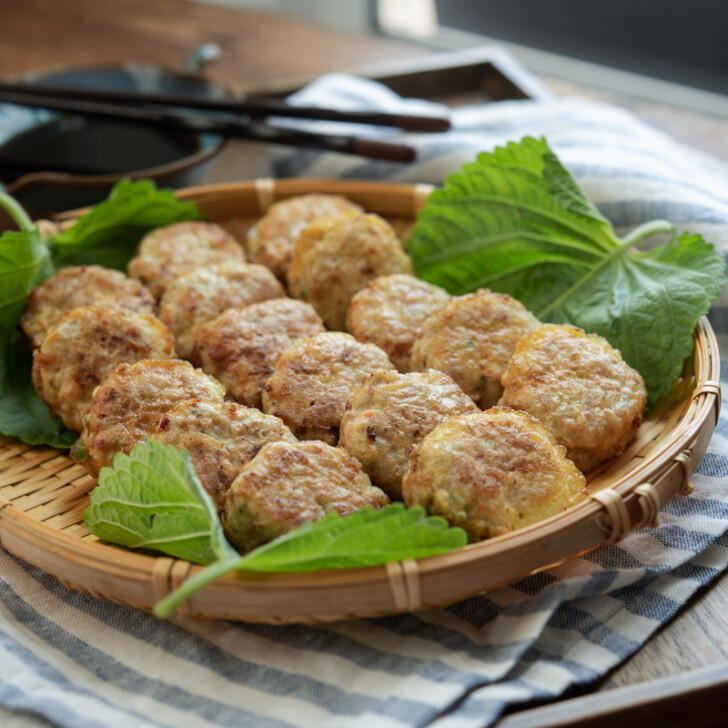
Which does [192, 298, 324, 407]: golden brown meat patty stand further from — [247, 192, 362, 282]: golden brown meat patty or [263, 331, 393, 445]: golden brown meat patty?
[247, 192, 362, 282]: golden brown meat patty

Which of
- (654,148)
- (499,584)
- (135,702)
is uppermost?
(654,148)

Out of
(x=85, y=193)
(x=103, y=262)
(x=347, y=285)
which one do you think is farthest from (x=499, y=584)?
(x=85, y=193)

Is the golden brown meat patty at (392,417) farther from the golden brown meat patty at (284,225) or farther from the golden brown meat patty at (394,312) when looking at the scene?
the golden brown meat patty at (284,225)

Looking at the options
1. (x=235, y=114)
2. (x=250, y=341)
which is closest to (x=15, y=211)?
(x=250, y=341)

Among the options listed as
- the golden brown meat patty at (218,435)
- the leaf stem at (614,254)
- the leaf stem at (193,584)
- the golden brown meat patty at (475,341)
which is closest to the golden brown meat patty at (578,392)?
the golden brown meat patty at (475,341)

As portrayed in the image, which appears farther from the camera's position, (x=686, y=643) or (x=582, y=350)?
(x=582, y=350)

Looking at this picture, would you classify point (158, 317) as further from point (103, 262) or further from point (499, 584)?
point (499, 584)

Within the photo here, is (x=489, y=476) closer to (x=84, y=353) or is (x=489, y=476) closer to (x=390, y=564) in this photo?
(x=390, y=564)
